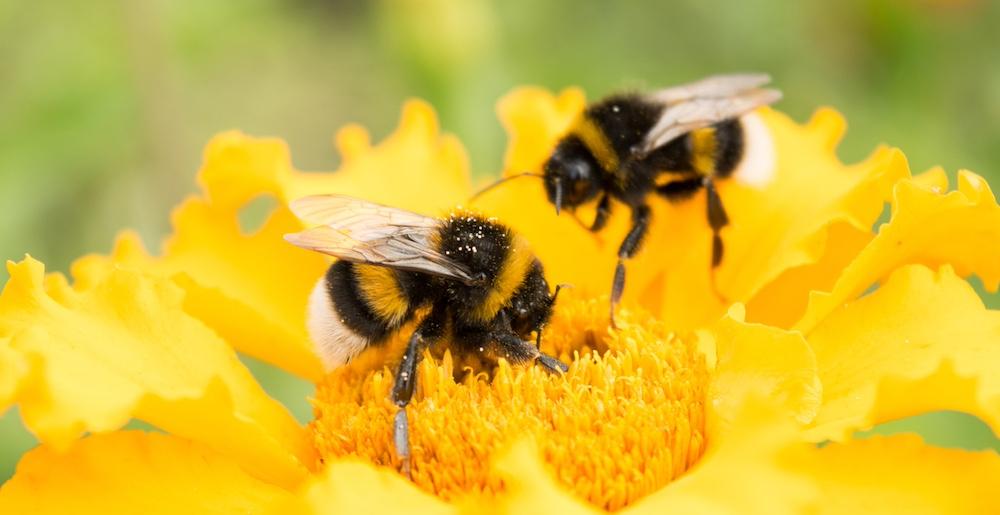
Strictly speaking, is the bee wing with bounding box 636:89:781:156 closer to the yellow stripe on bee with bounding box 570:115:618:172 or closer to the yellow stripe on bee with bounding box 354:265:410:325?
the yellow stripe on bee with bounding box 570:115:618:172

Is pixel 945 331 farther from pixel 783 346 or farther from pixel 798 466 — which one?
pixel 798 466

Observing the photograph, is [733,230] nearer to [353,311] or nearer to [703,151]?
[703,151]

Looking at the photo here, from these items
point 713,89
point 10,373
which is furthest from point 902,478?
point 10,373

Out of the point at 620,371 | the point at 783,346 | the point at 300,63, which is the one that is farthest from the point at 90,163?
the point at 783,346

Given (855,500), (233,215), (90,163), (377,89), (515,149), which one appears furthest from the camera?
(377,89)

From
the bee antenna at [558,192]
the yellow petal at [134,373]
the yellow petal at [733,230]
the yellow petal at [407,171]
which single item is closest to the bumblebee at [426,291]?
the yellow petal at [134,373]

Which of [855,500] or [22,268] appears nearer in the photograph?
[855,500]

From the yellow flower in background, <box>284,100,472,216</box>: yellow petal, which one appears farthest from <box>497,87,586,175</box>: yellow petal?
the yellow flower in background
